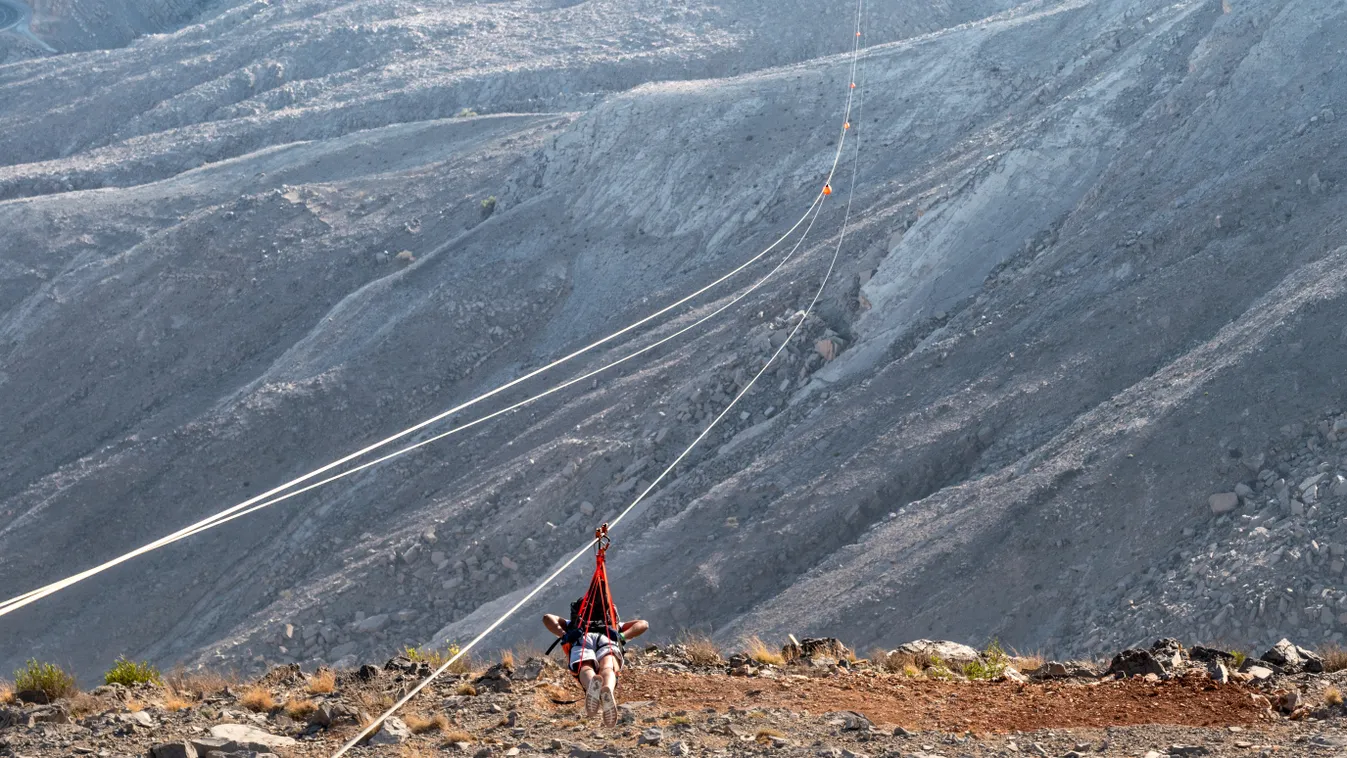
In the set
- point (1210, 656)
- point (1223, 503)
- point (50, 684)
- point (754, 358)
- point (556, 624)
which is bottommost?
point (1223, 503)

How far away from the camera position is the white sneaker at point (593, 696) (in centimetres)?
896

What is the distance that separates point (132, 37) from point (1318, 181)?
214 feet

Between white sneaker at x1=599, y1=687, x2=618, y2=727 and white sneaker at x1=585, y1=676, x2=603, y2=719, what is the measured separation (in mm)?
53

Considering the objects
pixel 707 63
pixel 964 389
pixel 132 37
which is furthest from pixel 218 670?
pixel 132 37

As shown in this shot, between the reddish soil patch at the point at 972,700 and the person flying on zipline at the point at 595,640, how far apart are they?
2.40ft

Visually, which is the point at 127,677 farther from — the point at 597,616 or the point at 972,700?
the point at 972,700

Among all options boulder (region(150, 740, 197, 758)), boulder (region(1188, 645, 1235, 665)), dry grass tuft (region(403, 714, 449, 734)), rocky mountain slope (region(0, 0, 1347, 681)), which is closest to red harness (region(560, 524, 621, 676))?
dry grass tuft (region(403, 714, 449, 734))

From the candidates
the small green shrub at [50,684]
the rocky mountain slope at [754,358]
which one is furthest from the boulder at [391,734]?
the rocky mountain slope at [754,358]

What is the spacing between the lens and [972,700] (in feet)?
31.9

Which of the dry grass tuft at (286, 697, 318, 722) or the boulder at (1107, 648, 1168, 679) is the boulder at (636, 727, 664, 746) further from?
→ the boulder at (1107, 648, 1168, 679)

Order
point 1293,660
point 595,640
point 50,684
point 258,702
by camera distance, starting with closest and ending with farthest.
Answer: point 595,640, point 258,702, point 1293,660, point 50,684

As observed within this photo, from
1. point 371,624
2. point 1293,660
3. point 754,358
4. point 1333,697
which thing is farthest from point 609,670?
point 754,358

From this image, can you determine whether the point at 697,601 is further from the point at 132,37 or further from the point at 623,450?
the point at 132,37

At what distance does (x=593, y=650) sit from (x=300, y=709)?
262cm
